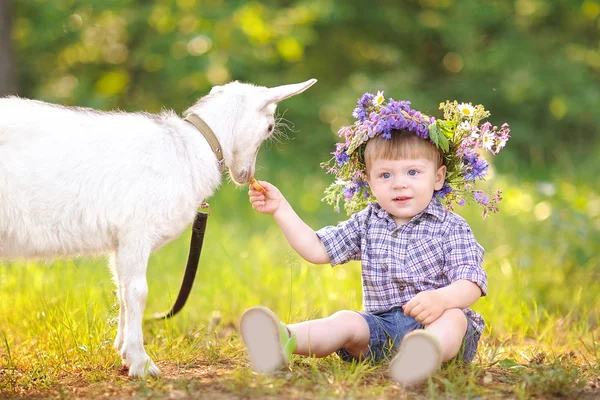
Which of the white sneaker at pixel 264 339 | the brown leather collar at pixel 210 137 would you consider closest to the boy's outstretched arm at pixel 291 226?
the brown leather collar at pixel 210 137

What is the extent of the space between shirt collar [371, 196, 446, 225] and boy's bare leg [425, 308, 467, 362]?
19.2 inches

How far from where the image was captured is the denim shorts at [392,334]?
134 inches

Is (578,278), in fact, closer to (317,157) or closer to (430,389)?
(430,389)

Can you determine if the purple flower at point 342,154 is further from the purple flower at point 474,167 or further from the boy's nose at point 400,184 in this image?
the purple flower at point 474,167

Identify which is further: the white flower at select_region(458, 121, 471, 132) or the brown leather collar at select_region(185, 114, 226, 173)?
the white flower at select_region(458, 121, 471, 132)

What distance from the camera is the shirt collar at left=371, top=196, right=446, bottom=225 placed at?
3521mm

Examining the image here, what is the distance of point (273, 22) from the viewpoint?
10.0 metres

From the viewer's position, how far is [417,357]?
9.50 ft

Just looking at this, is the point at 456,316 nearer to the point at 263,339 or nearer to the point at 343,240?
the point at 343,240

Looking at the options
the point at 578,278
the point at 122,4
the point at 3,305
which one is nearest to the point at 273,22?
the point at 122,4

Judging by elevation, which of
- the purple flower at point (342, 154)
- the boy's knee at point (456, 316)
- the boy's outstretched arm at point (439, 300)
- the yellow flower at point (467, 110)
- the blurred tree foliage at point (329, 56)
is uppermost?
the blurred tree foliage at point (329, 56)

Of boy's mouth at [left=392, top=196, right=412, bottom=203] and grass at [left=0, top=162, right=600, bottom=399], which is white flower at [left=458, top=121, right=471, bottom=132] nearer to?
boy's mouth at [left=392, top=196, right=412, bottom=203]

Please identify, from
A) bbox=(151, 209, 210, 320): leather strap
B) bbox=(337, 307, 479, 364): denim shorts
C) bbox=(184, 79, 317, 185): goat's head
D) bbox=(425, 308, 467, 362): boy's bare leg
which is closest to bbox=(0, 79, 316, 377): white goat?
bbox=(184, 79, 317, 185): goat's head

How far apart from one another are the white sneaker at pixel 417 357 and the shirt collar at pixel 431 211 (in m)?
0.78
